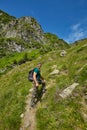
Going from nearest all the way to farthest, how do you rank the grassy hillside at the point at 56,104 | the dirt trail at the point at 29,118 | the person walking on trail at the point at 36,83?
1. the grassy hillside at the point at 56,104
2. the dirt trail at the point at 29,118
3. the person walking on trail at the point at 36,83

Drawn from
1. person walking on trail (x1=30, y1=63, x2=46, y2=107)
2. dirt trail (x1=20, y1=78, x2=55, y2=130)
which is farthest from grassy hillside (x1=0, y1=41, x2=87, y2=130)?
person walking on trail (x1=30, y1=63, x2=46, y2=107)

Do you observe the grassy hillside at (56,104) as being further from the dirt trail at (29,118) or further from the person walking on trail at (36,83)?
the person walking on trail at (36,83)

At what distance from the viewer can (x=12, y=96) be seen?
905 inches

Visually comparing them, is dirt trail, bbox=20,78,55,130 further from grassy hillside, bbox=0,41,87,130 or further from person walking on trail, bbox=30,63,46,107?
person walking on trail, bbox=30,63,46,107

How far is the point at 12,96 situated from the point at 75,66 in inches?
314

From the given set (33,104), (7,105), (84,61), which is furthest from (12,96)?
(84,61)

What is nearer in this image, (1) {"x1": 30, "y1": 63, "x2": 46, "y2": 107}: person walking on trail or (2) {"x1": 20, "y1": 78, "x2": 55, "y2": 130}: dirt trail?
(2) {"x1": 20, "y1": 78, "x2": 55, "y2": 130}: dirt trail

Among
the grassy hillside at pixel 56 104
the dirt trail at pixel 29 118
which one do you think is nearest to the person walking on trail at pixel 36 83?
the dirt trail at pixel 29 118

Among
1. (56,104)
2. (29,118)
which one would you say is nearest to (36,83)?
(56,104)

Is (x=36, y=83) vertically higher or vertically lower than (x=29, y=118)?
higher

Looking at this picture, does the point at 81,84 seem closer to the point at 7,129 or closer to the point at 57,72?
the point at 57,72

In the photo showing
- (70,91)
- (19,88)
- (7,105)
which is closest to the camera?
(70,91)

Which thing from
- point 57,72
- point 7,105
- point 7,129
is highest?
point 57,72

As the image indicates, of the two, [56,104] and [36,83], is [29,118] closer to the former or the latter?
[56,104]
